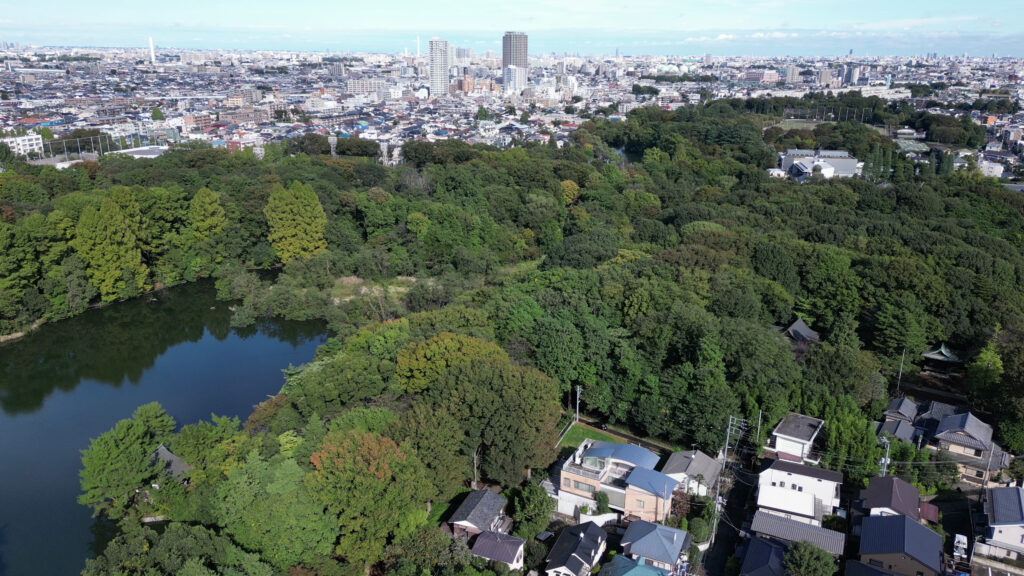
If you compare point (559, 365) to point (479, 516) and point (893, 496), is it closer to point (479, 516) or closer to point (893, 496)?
point (479, 516)

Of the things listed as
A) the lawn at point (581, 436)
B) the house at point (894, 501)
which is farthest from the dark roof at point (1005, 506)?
the lawn at point (581, 436)

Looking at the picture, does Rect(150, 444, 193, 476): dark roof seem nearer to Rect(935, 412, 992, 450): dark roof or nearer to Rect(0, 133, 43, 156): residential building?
Rect(935, 412, 992, 450): dark roof

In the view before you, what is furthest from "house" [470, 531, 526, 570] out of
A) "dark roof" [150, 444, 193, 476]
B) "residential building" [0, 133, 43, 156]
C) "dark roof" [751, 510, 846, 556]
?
"residential building" [0, 133, 43, 156]

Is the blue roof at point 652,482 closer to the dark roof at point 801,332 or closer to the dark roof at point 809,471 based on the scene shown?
the dark roof at point 809,471

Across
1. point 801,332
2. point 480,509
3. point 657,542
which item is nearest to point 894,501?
A: point 657,542

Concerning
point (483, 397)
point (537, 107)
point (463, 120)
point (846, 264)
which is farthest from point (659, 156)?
point (537, 107)

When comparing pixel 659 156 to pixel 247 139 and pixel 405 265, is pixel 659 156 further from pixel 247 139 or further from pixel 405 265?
pixel 247 139
